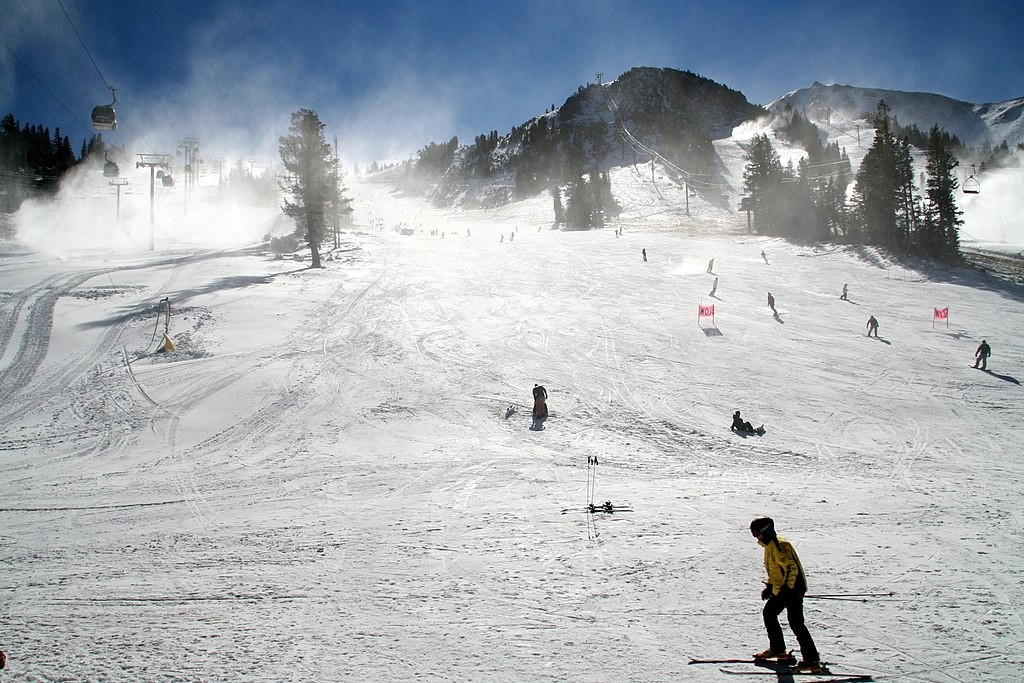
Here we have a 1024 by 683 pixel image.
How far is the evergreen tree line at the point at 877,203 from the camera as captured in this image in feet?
175

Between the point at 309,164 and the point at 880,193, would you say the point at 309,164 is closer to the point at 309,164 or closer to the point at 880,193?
the point at 309,164

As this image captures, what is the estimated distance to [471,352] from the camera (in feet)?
74.8

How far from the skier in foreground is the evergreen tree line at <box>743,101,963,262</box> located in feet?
195

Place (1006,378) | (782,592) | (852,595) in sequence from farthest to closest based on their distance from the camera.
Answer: (1006,378)
(852,595)
(782,592)

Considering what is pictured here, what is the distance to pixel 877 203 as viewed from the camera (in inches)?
2256

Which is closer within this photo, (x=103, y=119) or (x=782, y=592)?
(x=782, y=592)

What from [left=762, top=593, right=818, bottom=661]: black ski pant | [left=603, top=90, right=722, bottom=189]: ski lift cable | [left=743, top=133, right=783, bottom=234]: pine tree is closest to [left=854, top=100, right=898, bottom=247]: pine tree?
[left=743, top=133, right=783, bottom=234]: pine tree

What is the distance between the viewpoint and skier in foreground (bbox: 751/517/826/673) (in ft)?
18.5

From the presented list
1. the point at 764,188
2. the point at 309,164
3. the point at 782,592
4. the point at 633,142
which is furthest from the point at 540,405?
the point at 633,142

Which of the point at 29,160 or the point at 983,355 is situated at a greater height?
the point at 29,160

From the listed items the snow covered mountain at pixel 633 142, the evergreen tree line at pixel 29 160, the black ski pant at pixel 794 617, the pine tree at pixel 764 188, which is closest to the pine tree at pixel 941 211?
the pine tree at pixel 764 188

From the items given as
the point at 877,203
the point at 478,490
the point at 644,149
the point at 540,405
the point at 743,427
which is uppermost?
the point at 644,149

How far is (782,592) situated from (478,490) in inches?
275

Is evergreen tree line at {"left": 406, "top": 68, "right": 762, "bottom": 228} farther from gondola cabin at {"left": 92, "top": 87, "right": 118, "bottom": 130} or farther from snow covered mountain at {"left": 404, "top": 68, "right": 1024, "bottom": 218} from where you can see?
gondola cabin at {"left": 92, "top": 87, "right": 118, "bottom": 130}
